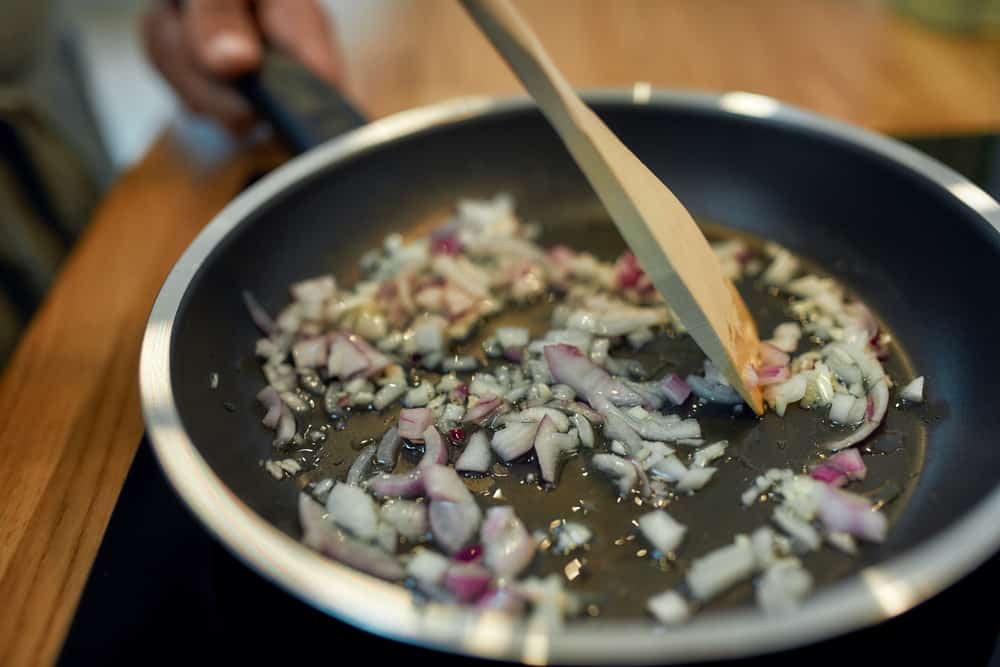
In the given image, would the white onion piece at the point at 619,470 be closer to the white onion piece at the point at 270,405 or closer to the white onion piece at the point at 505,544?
the white onion piece at the point at 505,544

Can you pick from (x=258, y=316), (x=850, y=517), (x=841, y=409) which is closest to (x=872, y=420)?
(x=841, y=409)

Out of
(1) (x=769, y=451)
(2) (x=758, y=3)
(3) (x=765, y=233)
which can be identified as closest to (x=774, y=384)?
(1) (x=769, y=451)

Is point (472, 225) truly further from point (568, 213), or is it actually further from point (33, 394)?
point (33, 394)

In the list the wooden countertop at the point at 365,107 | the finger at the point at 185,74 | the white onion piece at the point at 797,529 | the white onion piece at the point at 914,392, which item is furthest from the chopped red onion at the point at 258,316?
the white onion piece at the point at 914,392

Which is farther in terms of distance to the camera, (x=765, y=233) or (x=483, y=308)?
(x=765, y=233)

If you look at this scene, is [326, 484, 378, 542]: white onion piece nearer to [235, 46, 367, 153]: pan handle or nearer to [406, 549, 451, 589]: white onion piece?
[406, 549, 451, 589]: white onion piece

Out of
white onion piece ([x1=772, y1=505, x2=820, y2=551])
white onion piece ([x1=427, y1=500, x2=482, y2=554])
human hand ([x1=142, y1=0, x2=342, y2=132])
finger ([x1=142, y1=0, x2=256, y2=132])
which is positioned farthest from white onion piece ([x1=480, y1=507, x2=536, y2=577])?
finger ([x1=142, y1=0, x2=256, y2=132])
